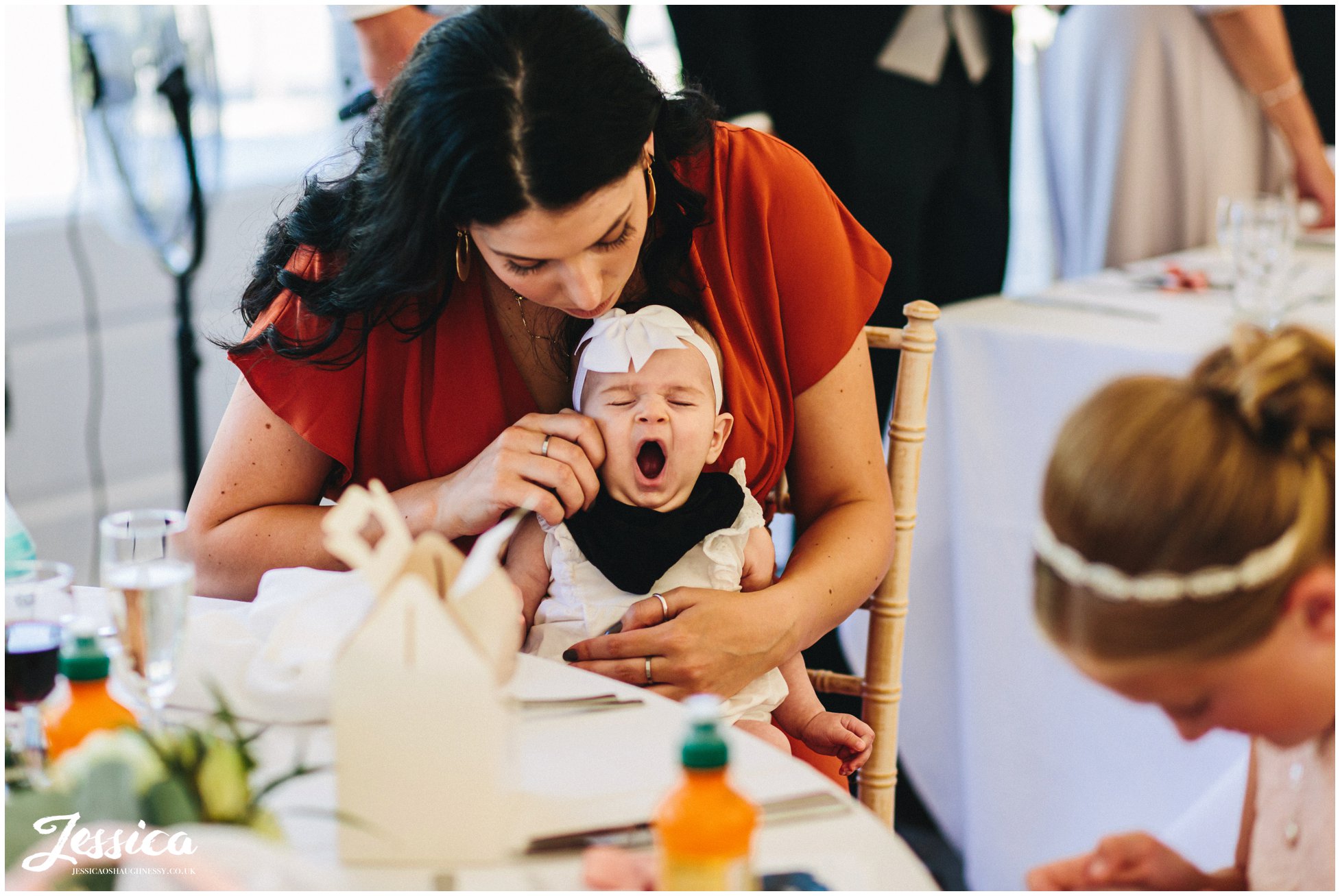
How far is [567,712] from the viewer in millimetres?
1178

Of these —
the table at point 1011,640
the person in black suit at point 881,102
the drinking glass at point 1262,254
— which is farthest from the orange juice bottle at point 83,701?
the person in black suit at point 881,102

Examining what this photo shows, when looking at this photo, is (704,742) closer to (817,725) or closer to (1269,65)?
(817,725)

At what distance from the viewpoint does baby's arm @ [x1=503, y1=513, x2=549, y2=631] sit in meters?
1.65

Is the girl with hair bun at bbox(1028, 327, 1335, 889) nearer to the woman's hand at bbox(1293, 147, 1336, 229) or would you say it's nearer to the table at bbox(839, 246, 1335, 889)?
the table at bbox(839, 246, 1335, 889)

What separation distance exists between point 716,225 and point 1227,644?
91cm

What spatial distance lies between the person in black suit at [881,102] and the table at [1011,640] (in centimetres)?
74

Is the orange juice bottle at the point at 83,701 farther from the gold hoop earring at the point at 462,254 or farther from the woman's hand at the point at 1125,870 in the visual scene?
the woman's hand at the point at 1125,870

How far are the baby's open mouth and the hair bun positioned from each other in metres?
0.71

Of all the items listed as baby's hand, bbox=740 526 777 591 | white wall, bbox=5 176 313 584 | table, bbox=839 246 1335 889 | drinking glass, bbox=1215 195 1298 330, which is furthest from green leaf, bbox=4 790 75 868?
white wall, bbox=5 176 313 584

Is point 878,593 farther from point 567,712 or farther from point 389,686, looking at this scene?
point 389,686

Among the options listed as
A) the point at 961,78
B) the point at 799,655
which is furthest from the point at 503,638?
the point at 961,78

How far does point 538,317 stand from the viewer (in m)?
1.72

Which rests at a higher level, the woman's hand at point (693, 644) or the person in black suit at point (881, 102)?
the person in black suit at point (881, 102)

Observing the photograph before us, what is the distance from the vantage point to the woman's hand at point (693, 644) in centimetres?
146
